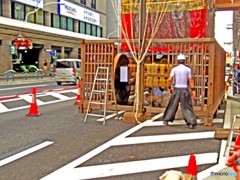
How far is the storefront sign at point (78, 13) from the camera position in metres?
46.3

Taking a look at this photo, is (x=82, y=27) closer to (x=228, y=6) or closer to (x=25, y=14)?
(x=25, y=14)

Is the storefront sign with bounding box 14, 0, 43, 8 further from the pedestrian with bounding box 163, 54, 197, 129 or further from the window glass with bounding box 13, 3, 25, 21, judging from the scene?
the pedestrian with bounding box 163, 54, 197, 129

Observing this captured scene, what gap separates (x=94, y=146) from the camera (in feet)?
23.2

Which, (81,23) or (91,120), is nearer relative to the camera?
(91,120)

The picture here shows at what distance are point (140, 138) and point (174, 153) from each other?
1.37 metres

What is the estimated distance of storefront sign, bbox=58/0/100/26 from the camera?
152 feet

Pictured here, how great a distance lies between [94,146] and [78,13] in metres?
45.6

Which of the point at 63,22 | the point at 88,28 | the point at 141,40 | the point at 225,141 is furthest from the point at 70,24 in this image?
the point at 225,141

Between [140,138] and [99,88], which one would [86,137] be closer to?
[140,138]

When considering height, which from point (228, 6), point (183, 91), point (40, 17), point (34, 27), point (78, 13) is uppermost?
point (78, 13)


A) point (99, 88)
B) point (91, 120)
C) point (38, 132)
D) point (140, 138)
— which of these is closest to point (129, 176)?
point (140, 138)

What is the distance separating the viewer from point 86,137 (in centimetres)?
789

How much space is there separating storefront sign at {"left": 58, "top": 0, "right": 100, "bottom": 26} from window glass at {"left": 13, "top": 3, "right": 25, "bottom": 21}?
302 inches

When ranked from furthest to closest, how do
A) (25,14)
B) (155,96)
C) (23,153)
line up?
(25,14) → (155,96) → (23,153)
